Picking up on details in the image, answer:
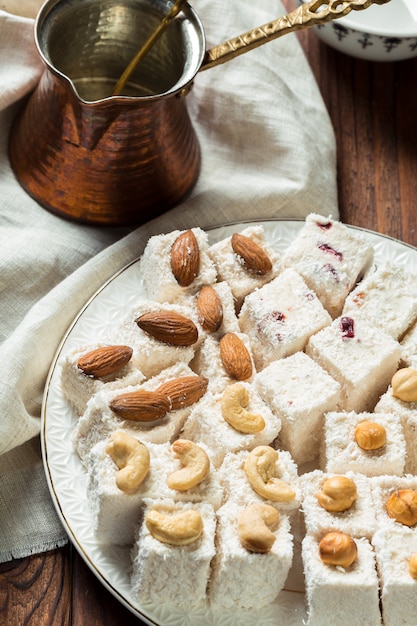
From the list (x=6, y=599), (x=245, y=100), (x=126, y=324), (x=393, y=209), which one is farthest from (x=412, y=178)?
(x=6, y=599)

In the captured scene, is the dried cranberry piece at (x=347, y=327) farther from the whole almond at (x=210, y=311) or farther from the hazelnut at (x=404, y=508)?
the hazelnut at (x=404, y=508)

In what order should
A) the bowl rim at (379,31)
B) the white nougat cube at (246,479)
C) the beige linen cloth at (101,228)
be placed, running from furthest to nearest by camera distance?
the bowl rim at (379,31)
the beige linen cloth at (101,228)
the white nougat cube at (246,479)

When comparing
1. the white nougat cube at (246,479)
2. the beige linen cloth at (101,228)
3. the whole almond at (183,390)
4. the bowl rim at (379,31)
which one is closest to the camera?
the white nougat cube at (246,479)

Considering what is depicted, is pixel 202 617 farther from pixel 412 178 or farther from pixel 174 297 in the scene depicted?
pixel 412 178

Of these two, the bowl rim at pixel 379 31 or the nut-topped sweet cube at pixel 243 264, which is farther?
the bowl rim at pixel 379 31

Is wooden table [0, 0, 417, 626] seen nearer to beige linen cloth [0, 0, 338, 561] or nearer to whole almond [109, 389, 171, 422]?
beige linen cloth [0, 0, 338, 561]

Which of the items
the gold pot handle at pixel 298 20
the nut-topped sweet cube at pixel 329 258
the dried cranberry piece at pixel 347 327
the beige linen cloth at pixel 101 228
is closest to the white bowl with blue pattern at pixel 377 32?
the beige linen cloth at pixel 101 228

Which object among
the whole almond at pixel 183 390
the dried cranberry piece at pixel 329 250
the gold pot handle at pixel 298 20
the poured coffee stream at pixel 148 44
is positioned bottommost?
the whole almond at pixel 183 390
